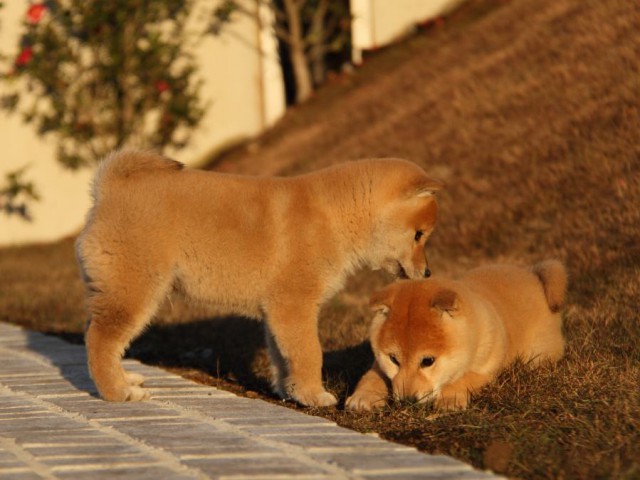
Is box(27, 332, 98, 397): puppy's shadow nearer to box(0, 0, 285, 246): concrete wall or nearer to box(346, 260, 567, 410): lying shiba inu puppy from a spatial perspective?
box(346, 260, 567, 410): lying shiba inu puppy

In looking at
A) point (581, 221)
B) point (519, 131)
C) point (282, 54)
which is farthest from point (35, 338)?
point (282, 54)

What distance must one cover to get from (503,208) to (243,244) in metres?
3.89

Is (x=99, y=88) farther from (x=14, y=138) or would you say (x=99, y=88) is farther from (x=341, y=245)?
(x=341, y=245)

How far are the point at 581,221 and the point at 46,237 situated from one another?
7804 mm

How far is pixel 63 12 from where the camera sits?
13523mm

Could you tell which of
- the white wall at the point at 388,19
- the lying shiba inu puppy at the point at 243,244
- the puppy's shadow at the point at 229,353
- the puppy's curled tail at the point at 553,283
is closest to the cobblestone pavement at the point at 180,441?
the lying shiba inu puppy at the point at 243,244

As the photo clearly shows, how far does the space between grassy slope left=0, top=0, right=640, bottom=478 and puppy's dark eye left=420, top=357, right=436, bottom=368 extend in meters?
0.18

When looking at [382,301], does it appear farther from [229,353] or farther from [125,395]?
[229,353]

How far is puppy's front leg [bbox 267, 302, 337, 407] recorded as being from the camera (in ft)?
16.3

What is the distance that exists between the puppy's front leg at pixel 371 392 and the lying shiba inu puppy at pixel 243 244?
0.21 meters

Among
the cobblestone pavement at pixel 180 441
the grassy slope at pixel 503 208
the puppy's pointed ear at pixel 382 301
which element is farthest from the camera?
the puppy's pointed ear at pixel 382 301

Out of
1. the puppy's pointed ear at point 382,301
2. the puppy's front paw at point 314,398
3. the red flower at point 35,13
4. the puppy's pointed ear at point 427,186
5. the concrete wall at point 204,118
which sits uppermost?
the red flower at point 35,13

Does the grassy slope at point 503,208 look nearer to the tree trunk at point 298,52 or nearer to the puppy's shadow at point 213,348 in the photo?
the puppy's shadow at point 213,348

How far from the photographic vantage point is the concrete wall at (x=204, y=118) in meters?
13.4
